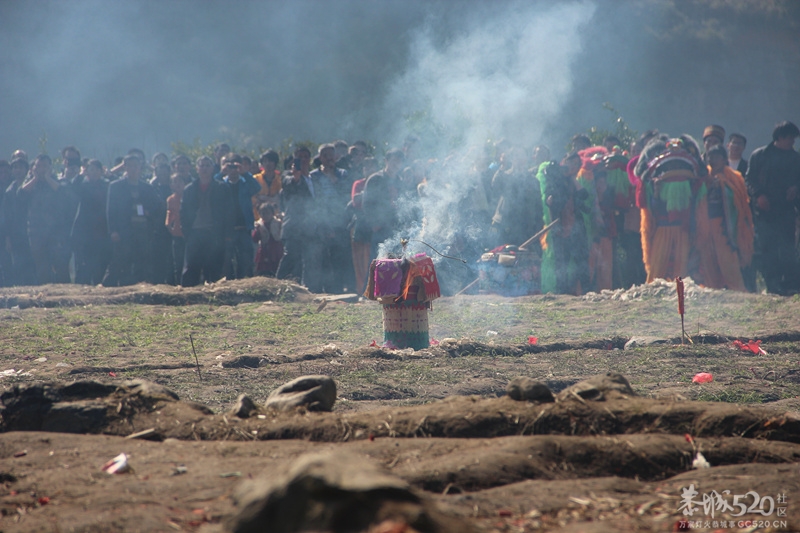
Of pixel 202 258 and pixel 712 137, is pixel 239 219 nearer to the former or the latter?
pixel 202 258

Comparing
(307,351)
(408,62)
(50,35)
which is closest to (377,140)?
(408,62)

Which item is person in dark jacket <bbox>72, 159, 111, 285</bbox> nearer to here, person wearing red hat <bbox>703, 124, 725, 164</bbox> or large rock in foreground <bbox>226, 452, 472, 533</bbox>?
person wearing red hat <bbox>703, 124, 725, 164</bbox>

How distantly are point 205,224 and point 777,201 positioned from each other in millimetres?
8780

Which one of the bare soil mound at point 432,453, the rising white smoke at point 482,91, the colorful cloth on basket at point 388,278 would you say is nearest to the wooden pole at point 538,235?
the rising white smoke at point 482,91

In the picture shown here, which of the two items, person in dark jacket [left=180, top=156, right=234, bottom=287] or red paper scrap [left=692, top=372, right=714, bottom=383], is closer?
red paper scrap [left=692, top=372, right=714, bottom=383]

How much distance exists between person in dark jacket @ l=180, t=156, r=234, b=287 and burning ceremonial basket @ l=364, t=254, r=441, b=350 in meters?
6.09

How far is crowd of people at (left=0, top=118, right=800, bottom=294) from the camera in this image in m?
13.6

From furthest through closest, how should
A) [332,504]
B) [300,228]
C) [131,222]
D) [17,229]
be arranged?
[17,229], [131,222], [300,228], [332,504]

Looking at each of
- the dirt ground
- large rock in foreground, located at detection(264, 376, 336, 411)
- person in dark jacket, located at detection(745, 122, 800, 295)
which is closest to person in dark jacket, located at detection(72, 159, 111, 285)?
the dirt ground

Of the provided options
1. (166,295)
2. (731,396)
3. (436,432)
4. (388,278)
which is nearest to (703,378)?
(731,396)

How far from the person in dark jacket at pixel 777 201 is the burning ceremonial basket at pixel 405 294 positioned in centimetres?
682

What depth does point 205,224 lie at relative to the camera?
48.3ft

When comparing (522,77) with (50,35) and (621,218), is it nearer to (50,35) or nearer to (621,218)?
(621,218)

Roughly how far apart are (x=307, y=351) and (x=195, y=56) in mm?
22412
